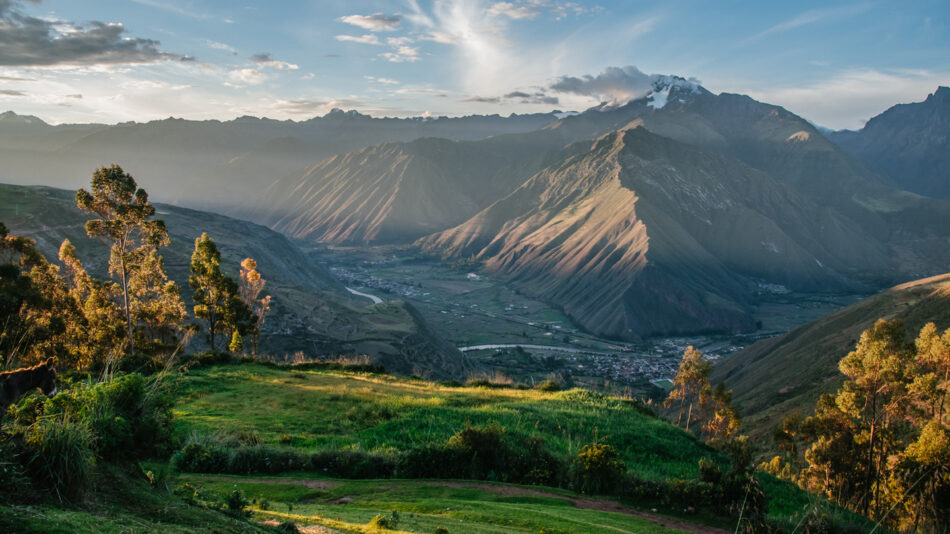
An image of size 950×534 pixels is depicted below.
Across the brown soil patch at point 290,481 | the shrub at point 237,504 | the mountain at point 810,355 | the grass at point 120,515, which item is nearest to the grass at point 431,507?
the brown soil patch at point 290,481

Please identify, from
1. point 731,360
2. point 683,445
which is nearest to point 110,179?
point 683,445

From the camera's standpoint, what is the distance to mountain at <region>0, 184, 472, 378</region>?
251ft

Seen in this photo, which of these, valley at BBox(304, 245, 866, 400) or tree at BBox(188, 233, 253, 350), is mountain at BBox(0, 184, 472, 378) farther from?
tree at BBox(188, 233, 253, 350)

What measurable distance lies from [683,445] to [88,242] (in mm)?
93021

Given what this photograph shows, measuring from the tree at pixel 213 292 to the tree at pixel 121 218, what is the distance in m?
4.65

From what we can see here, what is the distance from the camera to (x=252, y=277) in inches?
1757

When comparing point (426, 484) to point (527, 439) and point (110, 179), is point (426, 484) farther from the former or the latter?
point (110, 179)

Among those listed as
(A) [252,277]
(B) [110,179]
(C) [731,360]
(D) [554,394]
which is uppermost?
(B) [110,179]

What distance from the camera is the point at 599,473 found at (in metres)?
17.2

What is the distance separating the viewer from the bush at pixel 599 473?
1716cm

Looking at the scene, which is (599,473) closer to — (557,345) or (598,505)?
(598,505)

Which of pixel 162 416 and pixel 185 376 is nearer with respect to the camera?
pixel 162 416

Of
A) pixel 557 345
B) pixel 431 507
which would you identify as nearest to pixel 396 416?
pixel 431 507

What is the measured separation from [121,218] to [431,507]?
29.9m
